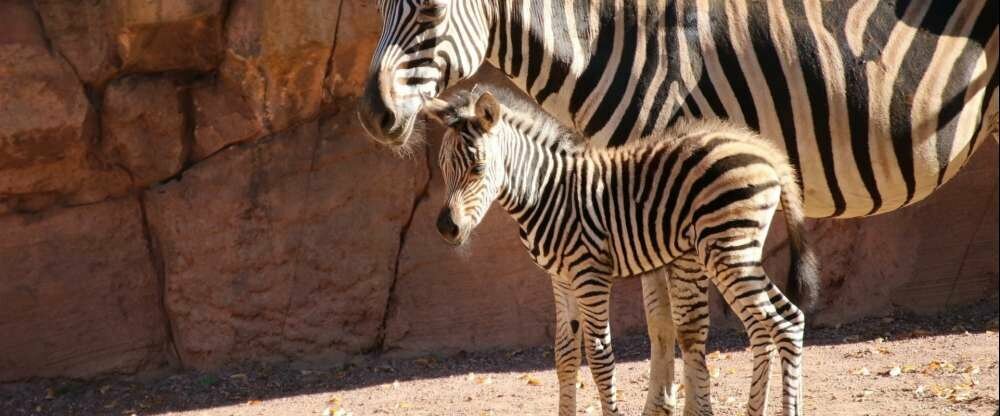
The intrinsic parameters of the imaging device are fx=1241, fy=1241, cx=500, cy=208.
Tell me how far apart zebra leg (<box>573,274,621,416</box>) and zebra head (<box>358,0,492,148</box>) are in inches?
46.4

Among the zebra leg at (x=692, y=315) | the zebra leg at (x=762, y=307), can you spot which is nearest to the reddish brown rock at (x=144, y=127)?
the zebra leg at (x=692, y=315)

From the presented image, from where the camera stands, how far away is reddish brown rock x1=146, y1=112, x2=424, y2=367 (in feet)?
30.9

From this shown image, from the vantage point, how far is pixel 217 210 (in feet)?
30.9

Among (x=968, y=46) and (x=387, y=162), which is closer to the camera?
→ (x=968, y=46)

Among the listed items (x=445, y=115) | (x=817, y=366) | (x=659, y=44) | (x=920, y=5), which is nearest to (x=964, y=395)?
(x=817, y=366)

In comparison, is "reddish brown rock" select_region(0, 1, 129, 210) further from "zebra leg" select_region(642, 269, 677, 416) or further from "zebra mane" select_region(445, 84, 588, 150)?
"zebra leg" select_region(642, 269, 677, 416)

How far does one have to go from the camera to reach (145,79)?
363 inches

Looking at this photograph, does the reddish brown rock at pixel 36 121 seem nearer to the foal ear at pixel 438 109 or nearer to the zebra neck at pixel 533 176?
the foal ear at pixel 438 109

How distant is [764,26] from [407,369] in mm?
4382

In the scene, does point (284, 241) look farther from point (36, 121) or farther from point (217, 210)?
point (36, 121)

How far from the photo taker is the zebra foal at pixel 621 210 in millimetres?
5988

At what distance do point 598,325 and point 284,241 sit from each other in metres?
3.96

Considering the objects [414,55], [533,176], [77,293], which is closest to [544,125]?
[533,176]

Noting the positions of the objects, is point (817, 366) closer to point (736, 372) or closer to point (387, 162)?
point (736, 372)
